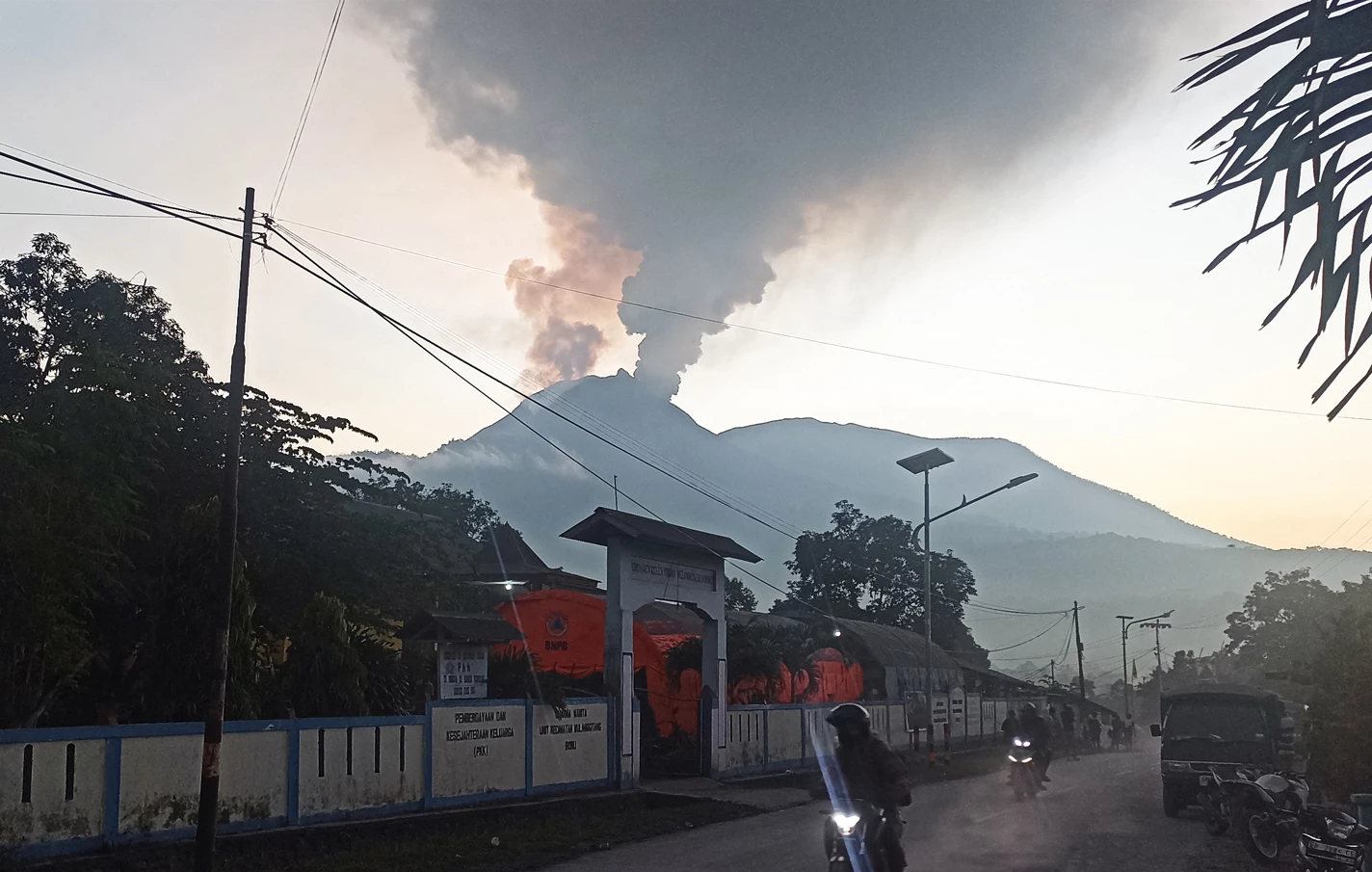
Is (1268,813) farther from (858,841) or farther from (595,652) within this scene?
(595,652)

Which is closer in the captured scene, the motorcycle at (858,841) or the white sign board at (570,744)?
the motorcycle at (858,841)

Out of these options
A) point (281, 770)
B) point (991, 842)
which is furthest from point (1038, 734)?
point (281, 770)

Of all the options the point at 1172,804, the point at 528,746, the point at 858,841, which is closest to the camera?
the point at 858,841

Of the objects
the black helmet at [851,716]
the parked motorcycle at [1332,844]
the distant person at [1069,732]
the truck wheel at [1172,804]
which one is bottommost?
the distant person at [1069,732]

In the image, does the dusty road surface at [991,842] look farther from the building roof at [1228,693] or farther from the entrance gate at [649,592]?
the entrance gate at [649,592]

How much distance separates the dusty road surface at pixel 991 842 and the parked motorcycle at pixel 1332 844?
176cm

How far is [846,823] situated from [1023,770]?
16.5 m

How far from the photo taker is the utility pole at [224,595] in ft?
39.1

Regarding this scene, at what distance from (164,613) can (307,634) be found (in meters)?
2.20

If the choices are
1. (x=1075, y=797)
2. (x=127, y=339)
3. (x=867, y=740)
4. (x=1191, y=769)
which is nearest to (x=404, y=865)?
(x=867, y=740)

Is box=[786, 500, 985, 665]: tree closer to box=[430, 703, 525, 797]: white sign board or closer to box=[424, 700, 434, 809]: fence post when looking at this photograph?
box=[430, 703, 525, 797]: white sign board

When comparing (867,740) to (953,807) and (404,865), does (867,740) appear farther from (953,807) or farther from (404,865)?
(953,807)

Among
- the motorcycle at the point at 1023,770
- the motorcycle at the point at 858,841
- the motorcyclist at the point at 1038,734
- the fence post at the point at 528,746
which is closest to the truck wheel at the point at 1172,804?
the motorcycle at the point at 1023,770

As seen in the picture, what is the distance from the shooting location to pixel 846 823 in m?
8.84
